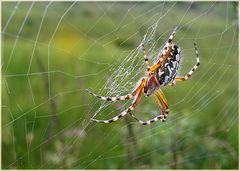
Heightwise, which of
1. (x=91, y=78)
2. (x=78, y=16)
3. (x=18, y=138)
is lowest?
(x=18, y=138)

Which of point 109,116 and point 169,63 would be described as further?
point 109,116

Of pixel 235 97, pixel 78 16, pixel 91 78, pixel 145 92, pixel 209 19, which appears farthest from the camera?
pixel 209 19

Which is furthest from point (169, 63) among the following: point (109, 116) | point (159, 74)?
point (109, 116)

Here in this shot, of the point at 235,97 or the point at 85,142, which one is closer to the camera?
the point at 85,142

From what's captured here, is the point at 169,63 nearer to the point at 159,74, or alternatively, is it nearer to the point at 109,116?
the point at 159,74

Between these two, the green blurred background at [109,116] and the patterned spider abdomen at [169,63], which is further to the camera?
the green blurred background at [109,116]

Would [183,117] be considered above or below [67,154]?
above

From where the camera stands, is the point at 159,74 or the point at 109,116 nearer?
the point at 159,74

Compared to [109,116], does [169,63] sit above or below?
below

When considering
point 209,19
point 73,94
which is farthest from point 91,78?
point 209,19

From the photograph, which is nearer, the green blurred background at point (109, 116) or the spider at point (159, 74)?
the spider at point (159, 74)

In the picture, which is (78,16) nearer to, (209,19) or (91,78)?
(91,78)
